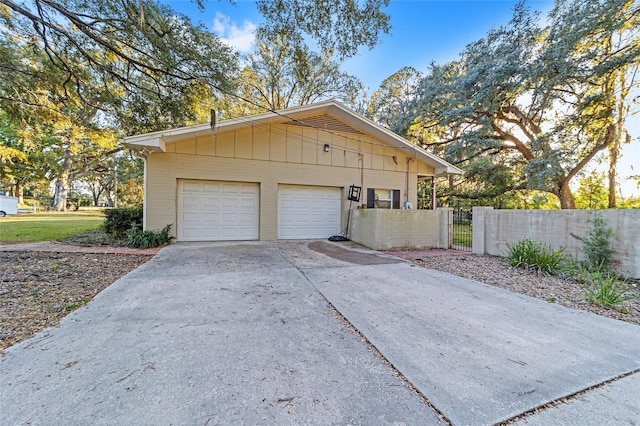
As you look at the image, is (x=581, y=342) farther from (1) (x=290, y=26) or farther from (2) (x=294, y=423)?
(1) (x=290, y=26)

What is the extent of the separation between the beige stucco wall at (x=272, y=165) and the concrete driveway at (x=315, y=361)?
459cm

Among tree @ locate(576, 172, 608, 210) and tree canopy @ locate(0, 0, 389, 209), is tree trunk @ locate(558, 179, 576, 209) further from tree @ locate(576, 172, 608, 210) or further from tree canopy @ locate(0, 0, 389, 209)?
tree canopy @ locate(0, 0, 389, 209)

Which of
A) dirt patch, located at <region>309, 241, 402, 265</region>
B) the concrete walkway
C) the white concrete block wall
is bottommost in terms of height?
dirt patch, located at <region>309, 241, 402, 265</region>

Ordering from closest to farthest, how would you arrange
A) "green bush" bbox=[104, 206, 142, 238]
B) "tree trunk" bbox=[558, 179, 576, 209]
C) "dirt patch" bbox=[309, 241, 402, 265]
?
"dirt patch" bbox=[309, 241, 402, 265] < "green bush" bbox=[104, 206, 142, 238] < "tree trunk" bbox=[558, 179, 576, 209]

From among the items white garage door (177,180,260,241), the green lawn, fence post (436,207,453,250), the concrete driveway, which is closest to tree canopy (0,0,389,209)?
white garage door (177,180,260,241)

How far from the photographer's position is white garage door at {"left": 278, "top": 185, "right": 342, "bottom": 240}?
9102 mm

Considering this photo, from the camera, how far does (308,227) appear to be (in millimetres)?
9383

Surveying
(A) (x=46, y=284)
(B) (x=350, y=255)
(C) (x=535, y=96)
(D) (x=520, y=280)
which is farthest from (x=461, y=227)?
(A) (x=46, y=284)

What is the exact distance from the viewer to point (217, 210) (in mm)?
8406

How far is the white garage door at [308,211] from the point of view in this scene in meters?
9.10

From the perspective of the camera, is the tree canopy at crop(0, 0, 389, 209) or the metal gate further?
the metal gate

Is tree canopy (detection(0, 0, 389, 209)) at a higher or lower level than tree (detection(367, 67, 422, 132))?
lower

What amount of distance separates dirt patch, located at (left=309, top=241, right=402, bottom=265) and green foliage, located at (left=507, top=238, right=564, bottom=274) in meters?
2.48

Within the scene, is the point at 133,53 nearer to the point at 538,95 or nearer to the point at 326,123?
the point at 326,123
